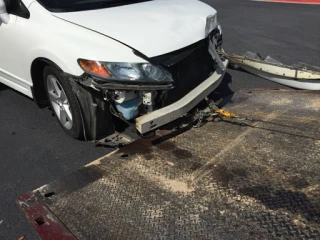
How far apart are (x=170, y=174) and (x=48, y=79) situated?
5.49ft

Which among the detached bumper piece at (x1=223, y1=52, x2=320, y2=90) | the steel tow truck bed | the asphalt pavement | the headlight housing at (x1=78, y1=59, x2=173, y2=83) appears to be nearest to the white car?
the headlight housing at (x1=78, y1=59, x2=173, y2=83)

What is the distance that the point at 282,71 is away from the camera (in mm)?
4871

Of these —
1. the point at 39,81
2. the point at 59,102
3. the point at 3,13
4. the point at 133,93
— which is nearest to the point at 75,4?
the point at 3,13

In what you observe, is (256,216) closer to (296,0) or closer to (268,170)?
(268,170)

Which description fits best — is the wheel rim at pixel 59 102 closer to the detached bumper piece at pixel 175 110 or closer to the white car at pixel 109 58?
the white car at pixel 109 58

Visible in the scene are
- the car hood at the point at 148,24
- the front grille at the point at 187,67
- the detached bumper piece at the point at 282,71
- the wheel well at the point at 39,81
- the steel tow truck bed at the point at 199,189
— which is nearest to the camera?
Answer: the steel tow truck bed at the point at 199,189

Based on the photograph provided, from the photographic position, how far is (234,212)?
2.55m

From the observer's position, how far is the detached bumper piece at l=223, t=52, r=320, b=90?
15.0ft

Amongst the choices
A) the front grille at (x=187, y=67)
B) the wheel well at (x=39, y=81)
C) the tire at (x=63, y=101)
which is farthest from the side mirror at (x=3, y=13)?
the front grille at (x=187, y=67)

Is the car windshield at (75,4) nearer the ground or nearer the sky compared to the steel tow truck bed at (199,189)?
nearer the sky

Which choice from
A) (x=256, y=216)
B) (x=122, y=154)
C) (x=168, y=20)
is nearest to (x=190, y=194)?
(x=256, y=216)

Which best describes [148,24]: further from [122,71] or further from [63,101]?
[63,101]

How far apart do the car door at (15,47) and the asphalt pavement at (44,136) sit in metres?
0.44

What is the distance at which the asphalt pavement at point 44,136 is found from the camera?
3252mm
